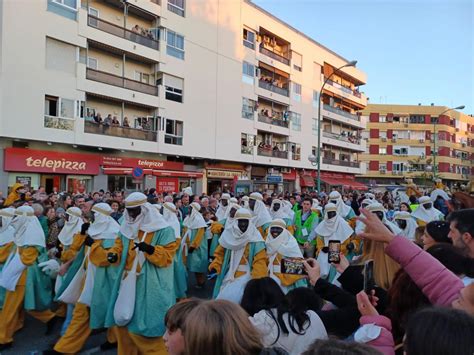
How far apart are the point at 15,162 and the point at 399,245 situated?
20.8m

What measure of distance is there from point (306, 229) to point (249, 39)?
90.6 feet

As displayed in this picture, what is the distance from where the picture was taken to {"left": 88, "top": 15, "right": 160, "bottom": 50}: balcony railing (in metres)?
23.1

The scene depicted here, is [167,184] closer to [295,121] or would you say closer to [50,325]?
[295,121]

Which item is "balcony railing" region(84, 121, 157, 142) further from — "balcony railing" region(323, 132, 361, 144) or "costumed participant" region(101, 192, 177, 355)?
"balcony railing" region(323, 132, 361, 144)

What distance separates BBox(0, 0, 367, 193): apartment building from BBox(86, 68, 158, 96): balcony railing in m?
0.06

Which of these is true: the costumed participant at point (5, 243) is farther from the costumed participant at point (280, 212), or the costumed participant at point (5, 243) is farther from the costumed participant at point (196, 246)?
the costumed participant at point (280, 212)

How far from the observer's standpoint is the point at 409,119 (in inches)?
2514

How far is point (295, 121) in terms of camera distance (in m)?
40.4

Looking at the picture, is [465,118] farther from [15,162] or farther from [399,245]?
[399,245]

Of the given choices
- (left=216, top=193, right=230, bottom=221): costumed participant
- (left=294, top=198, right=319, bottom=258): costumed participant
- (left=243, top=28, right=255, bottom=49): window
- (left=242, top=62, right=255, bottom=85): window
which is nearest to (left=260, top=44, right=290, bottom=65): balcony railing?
(left=243, top=28, right=255, bottom=49): window

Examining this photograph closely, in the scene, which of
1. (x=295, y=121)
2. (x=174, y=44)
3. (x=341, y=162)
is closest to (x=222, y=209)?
(x=174, y=44)

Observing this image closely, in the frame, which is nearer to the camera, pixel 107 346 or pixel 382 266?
pixel 382 266

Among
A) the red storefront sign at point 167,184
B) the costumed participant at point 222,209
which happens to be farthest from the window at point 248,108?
the costumed participant at point 222,209

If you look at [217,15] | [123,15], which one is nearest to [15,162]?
[123,15]
